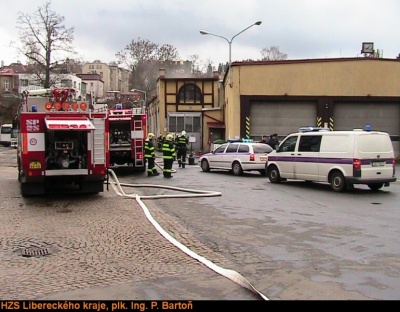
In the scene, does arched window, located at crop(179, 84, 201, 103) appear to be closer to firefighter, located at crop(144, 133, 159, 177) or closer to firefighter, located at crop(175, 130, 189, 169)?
firefighter, located at crop(175, 130, 189, 169)

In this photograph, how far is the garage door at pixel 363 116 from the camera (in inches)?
1437

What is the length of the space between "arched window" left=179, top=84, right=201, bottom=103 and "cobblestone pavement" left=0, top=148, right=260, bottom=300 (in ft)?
145

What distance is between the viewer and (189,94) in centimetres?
5575

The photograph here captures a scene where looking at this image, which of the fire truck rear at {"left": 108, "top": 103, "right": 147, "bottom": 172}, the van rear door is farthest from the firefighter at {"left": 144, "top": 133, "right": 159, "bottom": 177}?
the van rear door

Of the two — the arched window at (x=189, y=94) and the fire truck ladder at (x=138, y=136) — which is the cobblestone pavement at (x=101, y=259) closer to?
the fire truck ladder at (x=138, y=136)

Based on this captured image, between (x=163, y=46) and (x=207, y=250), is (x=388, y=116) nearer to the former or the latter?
(x=207, y=250)

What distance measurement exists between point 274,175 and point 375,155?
4.12 meters

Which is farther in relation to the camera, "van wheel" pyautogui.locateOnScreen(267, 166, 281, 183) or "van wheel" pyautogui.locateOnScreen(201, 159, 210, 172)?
"van wheel" pyautogui.locateOnScreen(201, 159, 210, 172)

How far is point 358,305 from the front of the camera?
4984mm

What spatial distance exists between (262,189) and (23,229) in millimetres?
8705

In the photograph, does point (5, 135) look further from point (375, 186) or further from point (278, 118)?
point (375, 186)

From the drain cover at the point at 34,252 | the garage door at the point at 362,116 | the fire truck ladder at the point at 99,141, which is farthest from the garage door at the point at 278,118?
the drain cover at the point at 34,252

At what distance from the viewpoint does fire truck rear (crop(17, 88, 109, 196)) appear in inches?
512

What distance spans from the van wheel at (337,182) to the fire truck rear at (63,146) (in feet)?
22.8
